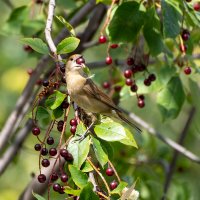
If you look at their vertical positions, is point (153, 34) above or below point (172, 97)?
above

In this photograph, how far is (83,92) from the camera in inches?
152

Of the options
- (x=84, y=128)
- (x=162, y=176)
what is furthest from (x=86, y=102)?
(x=162, y=176)

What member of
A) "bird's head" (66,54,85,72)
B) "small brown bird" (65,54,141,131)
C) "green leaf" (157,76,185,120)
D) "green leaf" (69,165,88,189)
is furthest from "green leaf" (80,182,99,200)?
"green leaf" (157,76,185,120)

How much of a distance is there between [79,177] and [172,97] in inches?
59.4

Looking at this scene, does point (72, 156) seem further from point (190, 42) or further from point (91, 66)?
point (91, 66)

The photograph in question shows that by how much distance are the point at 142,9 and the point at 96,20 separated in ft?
3.93

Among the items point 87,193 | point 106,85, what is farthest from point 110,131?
point 106,85

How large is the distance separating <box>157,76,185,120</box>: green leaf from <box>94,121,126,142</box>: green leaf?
122 cm

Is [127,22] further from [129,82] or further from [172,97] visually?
[172,97]

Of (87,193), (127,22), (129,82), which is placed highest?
(127,22)

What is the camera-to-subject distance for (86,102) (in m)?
3.80

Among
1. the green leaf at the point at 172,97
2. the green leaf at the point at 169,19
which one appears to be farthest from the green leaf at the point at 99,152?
the green leaf at the point at 172,97

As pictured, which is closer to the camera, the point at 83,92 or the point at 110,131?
the point at 110,131

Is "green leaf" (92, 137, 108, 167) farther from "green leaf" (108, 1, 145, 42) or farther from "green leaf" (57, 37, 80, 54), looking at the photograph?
"green leaf" (108, 1, 145, 42)
